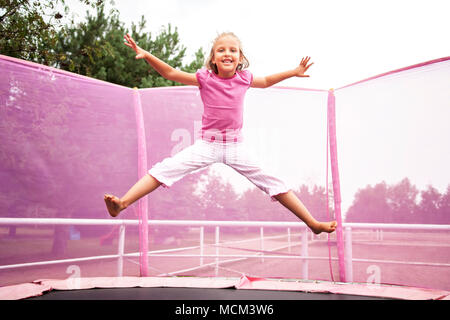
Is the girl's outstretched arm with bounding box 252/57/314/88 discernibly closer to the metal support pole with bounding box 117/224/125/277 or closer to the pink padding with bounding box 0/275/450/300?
the pink padding with bounding box 0/275/450/300

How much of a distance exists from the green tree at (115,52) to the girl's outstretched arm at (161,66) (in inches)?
179

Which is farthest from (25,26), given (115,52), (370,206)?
(370,206)

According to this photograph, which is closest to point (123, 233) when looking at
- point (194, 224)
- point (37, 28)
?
point (194, 224)

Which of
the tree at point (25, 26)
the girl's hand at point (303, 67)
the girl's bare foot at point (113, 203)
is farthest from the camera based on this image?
the tree at point (25, 26)

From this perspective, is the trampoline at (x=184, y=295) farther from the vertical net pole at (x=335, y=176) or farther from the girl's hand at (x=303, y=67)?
the girl's hand at (x=303, y=67)

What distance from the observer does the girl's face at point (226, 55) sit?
6.45 ft

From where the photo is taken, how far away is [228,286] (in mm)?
2453

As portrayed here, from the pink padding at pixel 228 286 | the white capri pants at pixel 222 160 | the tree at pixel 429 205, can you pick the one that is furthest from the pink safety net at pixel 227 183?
the white capri pants at pixel 222 160

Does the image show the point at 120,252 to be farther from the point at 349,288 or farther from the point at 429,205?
the point at 429,205

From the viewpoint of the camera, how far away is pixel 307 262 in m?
2.74

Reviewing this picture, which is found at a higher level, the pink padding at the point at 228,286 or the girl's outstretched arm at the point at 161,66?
the girl's outstretched arm at the point at 161,66

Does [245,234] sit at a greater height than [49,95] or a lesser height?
lesser
